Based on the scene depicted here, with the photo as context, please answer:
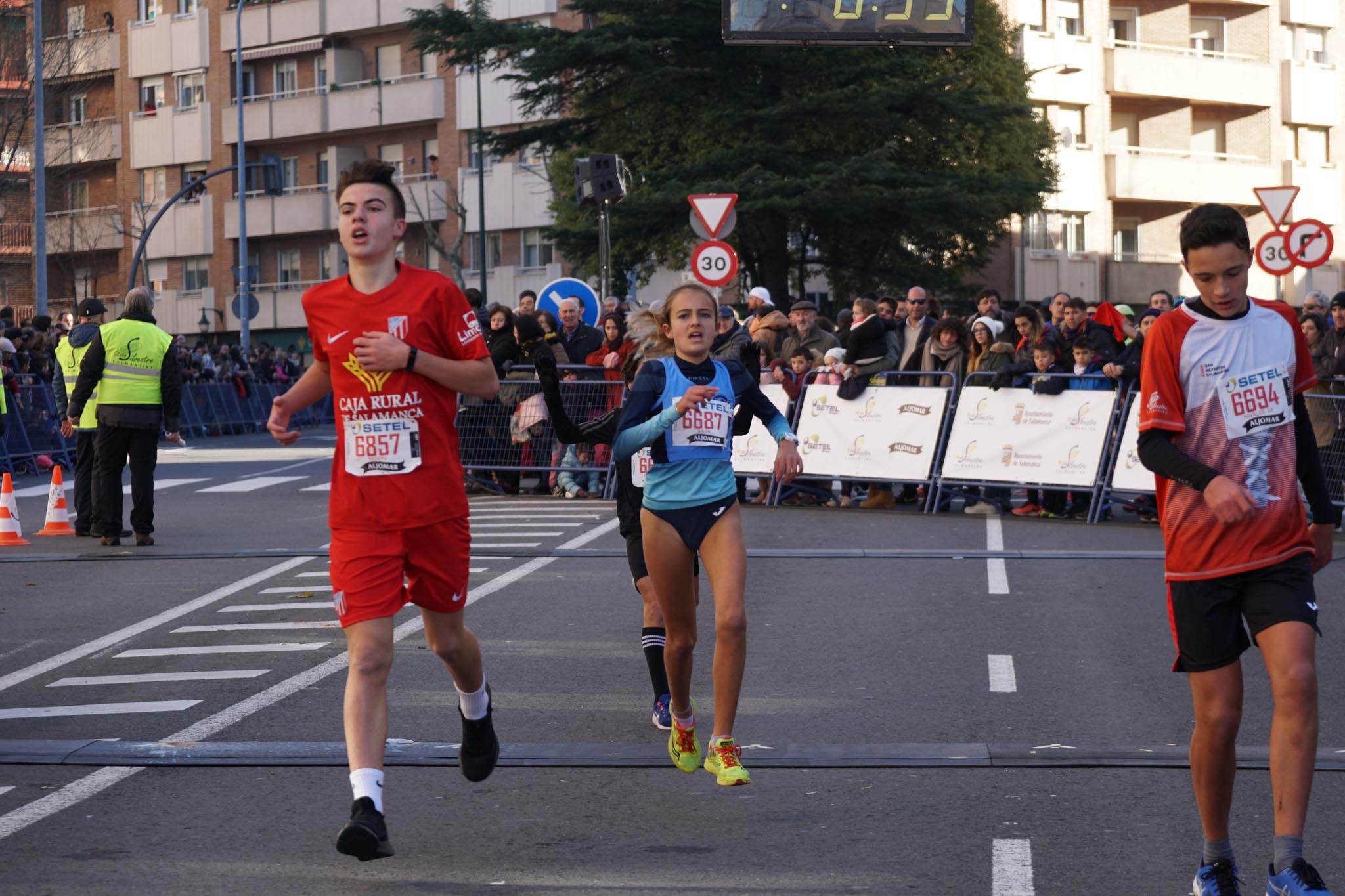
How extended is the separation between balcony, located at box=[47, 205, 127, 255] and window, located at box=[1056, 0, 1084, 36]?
34.2m

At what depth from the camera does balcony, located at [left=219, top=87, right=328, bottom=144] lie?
68.0m

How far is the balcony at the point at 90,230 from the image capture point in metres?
72.8

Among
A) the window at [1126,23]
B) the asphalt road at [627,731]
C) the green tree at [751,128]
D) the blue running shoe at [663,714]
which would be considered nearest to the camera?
the asphalt road at [627,731]

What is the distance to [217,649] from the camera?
10102 millimetres

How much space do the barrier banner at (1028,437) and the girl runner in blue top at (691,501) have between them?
10587 millimetres

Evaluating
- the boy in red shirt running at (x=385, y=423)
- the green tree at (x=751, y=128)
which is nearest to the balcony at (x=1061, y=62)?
the green tree at (x=751, y=128)

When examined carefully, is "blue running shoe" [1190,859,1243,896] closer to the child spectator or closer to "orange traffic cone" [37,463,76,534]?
"orange traffic cone" [37,463,76,534]

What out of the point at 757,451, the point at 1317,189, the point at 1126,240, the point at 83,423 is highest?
the point at 1317,189

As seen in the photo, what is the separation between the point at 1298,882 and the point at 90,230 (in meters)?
73.0

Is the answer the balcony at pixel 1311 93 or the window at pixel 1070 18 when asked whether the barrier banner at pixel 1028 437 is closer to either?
the window at pixel 1070 18

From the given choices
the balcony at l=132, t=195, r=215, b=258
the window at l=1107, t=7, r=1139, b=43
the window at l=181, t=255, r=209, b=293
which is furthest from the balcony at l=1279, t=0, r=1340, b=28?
the window at l=181, t=255, r=209, b=293

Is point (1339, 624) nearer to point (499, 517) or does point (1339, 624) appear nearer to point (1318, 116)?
point (499, 517)

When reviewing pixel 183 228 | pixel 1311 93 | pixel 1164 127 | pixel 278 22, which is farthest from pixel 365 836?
pixel 183 228

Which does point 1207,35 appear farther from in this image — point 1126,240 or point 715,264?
point 715,264
